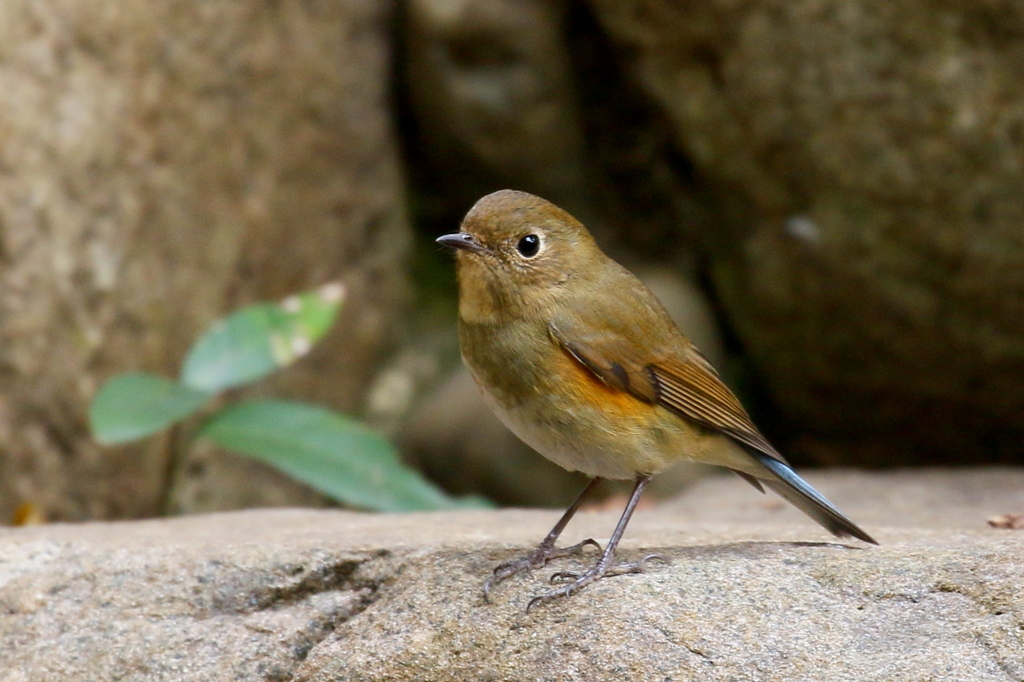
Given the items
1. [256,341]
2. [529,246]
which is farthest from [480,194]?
[529,246]

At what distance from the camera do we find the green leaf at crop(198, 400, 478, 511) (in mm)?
5188

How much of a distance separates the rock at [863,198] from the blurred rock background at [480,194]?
0.04 feet

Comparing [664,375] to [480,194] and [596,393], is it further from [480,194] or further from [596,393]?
[480,194]

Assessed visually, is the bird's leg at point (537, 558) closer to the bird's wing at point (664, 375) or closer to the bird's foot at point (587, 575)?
the bird's foot at point (587, 575)

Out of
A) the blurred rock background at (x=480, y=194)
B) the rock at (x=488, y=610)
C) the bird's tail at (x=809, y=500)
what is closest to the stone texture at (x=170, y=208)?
the blurred rock background at (x=480, y=194)

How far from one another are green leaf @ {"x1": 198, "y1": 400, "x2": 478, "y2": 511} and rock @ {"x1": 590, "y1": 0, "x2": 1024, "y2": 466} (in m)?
2.00

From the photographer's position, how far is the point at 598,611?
2.94 metres

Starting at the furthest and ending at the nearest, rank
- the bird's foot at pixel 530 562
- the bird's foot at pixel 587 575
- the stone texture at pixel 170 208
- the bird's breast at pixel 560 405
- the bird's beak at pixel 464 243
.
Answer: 1. the stone texture at pixel 170 208
2. the bird's beak at pixel 464 243
3. the bird's breast at pixel 560 405
4. the bird's foot at pixel 530 562
5. the bird's foot at pixel 587 575

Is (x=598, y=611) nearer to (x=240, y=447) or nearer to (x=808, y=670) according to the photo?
(x=808, y=670)

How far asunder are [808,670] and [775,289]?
136 inches

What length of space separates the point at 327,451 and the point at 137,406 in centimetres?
85

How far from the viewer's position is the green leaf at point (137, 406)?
476 centimetres

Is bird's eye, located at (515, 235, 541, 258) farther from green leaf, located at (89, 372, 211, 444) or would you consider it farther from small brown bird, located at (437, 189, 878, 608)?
green leaf, located at (89, 372, 211, 444)

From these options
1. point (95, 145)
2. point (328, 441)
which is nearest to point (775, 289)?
point (328, 441)
